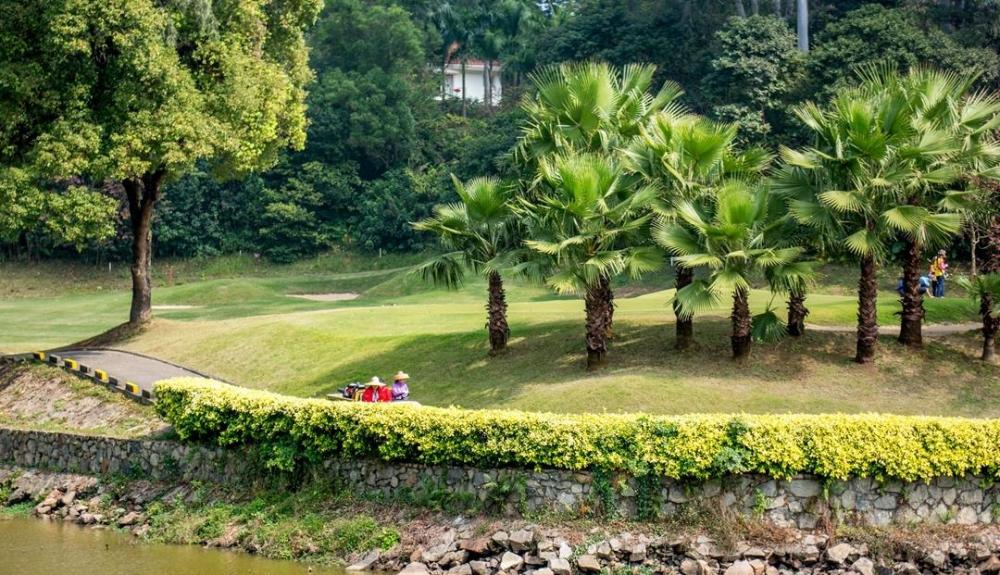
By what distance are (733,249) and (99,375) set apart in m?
16.9

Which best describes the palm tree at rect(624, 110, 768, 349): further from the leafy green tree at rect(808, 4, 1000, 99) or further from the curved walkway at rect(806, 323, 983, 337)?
the leafy green tree at rect(808, 4, 1000, 99)

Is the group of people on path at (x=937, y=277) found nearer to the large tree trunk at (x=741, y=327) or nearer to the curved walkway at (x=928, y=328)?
the curved walkway at (x=928, y=328)

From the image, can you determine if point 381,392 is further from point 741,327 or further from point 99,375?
point 99,375

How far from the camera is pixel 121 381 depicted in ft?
107

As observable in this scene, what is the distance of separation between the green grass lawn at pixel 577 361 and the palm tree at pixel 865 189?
1645 millimetres

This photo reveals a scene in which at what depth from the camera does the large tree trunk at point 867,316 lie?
27.2 meters

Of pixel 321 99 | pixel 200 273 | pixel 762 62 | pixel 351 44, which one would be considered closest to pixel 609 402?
pixel 762 62

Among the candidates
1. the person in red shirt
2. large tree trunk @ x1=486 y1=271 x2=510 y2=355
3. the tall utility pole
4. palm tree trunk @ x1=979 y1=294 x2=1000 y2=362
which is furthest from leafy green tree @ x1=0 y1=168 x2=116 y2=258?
the tall utility pole

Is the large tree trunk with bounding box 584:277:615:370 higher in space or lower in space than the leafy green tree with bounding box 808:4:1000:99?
lower

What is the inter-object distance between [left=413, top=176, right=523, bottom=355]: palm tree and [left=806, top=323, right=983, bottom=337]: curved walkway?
24.7 feet

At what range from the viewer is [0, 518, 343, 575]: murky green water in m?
22.0

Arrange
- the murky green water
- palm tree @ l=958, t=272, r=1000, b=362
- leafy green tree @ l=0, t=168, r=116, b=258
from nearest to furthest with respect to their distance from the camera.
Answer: the murky green water
palm tree @ l=958, t=272, r=1000, b=362
leafy green tree @ l=0, t=168, r=116, b=258

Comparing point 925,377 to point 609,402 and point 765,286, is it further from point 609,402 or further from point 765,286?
point 765,286

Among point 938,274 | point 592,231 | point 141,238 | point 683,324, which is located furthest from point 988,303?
point 141,238
